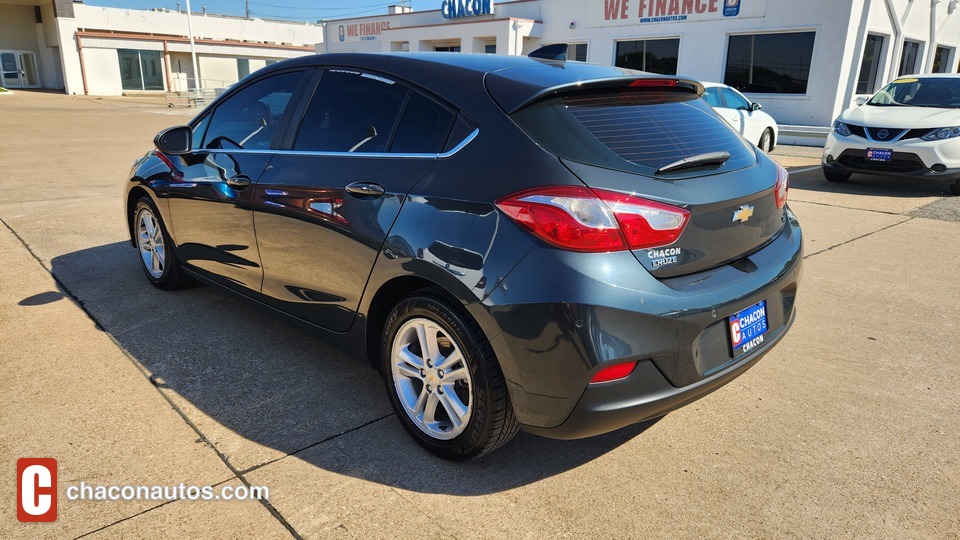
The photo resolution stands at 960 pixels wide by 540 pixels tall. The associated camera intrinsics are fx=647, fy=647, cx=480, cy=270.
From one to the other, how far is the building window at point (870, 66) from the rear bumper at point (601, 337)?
66.6 feet

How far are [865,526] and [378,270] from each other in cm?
218

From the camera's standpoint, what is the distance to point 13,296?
15.6 feet

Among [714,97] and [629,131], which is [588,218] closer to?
[629,131]

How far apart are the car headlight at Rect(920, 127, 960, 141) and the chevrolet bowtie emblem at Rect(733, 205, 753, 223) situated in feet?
25.9

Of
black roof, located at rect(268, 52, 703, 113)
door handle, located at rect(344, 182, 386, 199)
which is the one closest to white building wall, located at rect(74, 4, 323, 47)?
black roof, located at rect(268, 52, 703, 113)

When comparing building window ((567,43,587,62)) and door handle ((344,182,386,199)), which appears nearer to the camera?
door handle ((344,182,386,199))

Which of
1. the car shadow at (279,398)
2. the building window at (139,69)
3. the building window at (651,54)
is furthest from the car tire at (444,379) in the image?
the building window at (139,69)

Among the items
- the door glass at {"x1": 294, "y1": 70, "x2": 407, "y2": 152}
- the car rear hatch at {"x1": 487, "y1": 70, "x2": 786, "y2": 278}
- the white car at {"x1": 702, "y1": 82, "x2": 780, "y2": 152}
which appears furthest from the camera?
the white car at {"x1": 702, "y1": 82, "x2": 780, "y2": 152}

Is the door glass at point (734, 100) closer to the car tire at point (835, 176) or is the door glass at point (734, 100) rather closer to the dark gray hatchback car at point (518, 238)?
the car tire at point (835, 176)

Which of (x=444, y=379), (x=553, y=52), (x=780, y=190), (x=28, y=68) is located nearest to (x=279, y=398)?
(x=444, y=379)

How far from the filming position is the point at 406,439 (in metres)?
3.01

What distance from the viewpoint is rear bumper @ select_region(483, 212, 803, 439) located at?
2.25 m
